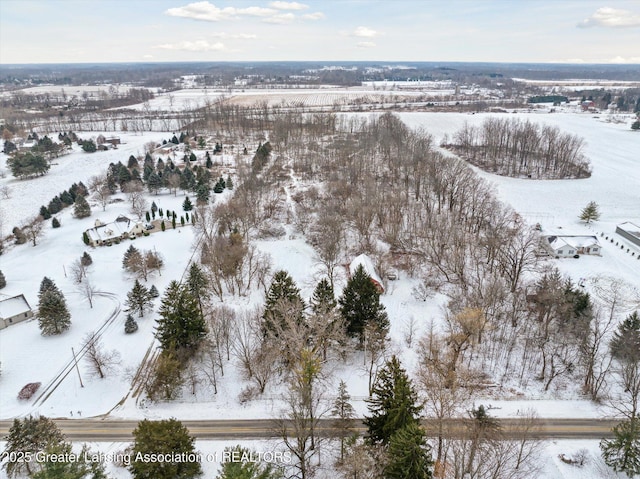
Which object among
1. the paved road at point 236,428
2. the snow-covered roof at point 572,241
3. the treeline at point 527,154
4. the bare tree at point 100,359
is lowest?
the paved road at point 236,428

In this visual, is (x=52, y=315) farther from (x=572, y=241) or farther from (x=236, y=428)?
(x=572, y=241)

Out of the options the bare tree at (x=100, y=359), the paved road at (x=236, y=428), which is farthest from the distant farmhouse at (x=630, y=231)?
→ the bare tree at (x=100, y=359)

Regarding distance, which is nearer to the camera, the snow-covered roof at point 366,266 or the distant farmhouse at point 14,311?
the distant farmhouse at point 14,311

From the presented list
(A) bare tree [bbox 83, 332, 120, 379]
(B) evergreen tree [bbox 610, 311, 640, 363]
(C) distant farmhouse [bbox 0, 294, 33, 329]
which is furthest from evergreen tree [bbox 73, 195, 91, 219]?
(B) evergreen tree [bbox 610, 311, 640, 363]

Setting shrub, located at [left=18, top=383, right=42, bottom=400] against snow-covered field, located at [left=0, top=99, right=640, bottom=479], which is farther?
shrub, located at [left=18, top=383, right=42, bottom=400]

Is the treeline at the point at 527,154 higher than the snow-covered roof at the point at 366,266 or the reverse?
higher

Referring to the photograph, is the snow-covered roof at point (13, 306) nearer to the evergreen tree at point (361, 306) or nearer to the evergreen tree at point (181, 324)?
the evergreen tree at point (181, 324)

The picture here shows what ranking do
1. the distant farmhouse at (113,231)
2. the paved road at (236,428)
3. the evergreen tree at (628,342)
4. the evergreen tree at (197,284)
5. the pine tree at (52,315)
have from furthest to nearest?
the distant farmhouse at (113,231) → the evergreen tree at (197,284) → the pine tree at (52,315) → the evergreen tree at (628,342) → the paved road at (236,428)

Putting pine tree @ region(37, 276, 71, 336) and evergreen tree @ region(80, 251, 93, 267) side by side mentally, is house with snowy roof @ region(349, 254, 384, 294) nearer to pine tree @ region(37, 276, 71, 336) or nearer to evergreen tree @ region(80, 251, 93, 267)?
pine tree @ region(37, 276, 71, 336)
